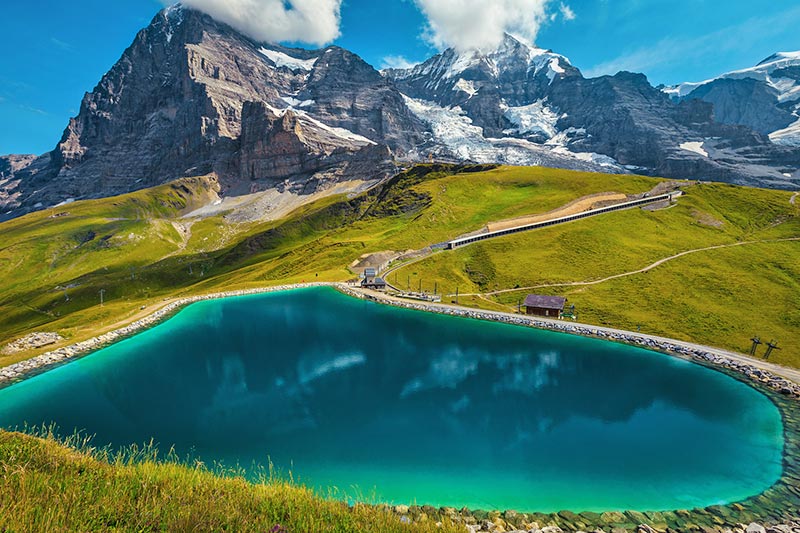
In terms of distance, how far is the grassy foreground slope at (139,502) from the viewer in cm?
954

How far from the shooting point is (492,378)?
1688 inches

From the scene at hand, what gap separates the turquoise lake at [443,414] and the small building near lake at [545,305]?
9556 mm

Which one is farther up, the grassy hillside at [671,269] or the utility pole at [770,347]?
the grassy hillside at [671,269]

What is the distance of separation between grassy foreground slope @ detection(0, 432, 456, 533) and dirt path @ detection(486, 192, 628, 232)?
358 ft

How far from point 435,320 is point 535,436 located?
39157 millimetres

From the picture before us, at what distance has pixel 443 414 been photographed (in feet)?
112

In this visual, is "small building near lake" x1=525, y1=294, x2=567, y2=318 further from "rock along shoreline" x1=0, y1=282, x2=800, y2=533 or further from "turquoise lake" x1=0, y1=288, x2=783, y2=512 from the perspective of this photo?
"rock along shoreline" x1=0, y1=282, x2=800, y2=533

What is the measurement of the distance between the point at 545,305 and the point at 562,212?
200 ft

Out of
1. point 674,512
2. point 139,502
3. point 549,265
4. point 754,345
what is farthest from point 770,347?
point 139,502

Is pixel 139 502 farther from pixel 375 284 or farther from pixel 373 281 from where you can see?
pixel 373 281

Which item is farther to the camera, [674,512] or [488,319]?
[488,319]

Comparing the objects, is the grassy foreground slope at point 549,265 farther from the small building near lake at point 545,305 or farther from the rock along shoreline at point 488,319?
the small building near lake at point 545,305

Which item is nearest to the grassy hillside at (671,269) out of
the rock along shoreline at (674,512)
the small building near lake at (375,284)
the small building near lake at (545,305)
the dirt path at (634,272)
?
the dirt path at (634,272)

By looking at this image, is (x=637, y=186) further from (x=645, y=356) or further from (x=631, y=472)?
(x=631, y=472)
